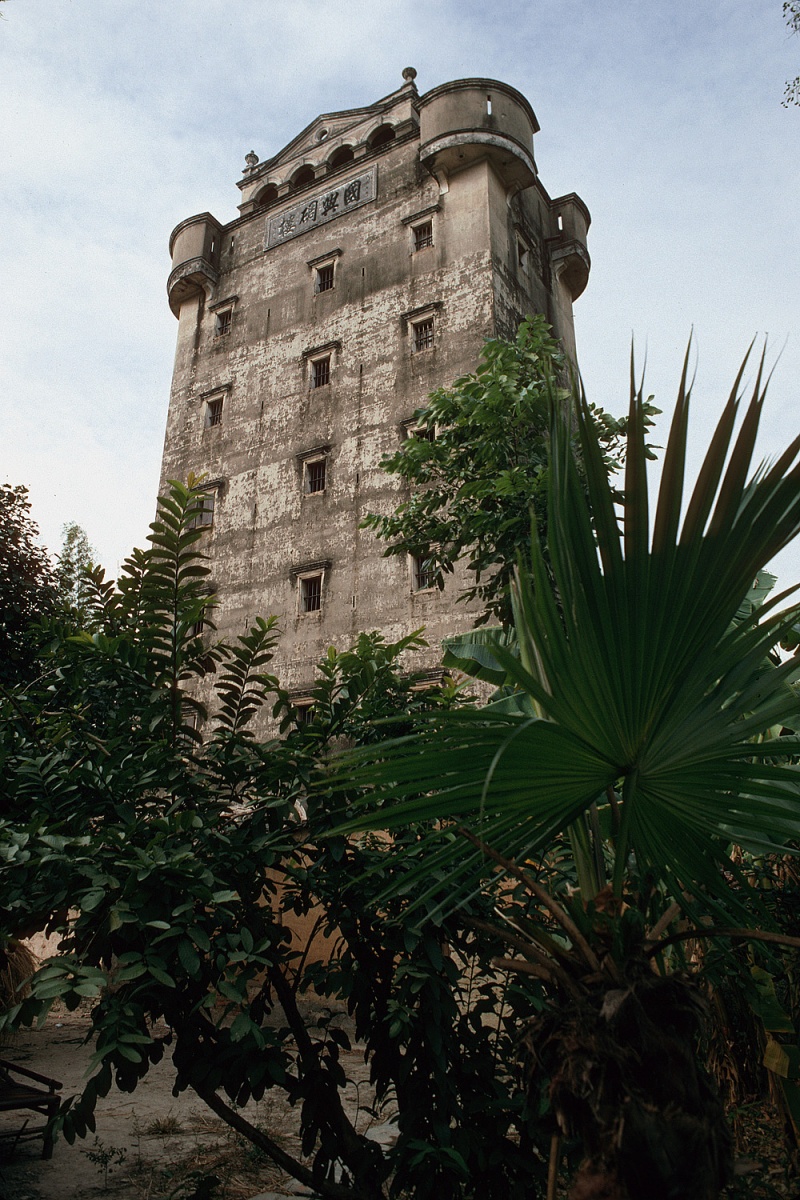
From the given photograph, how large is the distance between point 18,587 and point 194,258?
57.2 feet

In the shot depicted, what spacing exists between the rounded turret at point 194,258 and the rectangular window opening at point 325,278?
4.12 meters

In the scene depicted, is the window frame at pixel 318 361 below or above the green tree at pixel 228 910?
above

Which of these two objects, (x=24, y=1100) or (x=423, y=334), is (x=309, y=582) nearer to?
(x=423, y=334)

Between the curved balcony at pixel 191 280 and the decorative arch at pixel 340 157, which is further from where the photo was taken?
the curved balcony at pixel 191 280

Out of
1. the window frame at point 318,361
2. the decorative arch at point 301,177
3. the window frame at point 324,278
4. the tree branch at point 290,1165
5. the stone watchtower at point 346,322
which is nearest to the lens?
the tree branch at point 290,1165

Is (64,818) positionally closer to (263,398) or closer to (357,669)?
(357,669)

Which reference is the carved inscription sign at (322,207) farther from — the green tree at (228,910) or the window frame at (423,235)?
the green tree at (228,910)

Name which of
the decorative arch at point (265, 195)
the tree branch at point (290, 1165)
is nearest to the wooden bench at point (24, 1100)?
the tree branch at point (290, 1165)

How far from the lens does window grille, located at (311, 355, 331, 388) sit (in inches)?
812

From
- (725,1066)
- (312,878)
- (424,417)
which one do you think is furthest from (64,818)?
(424,417)

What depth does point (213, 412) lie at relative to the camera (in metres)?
22.8

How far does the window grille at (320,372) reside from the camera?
2062 centimetres

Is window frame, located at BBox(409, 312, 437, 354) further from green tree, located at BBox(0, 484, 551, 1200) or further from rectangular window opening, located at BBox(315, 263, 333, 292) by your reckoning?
green tree, located at BBox(0, 484, 551, 1200)

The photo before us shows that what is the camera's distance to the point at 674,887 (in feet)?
7.99
